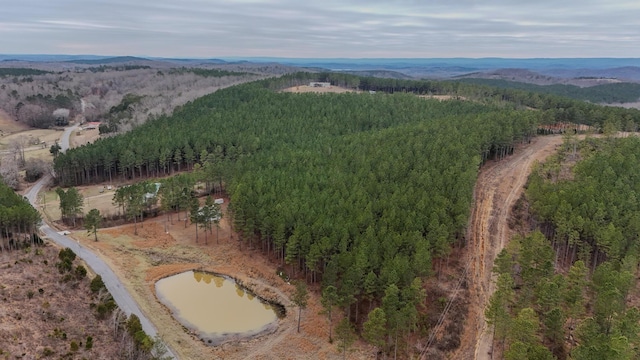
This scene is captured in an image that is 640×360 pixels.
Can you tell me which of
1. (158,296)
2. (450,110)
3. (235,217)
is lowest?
(158,296)

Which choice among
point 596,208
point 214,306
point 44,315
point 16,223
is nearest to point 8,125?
point 16,223

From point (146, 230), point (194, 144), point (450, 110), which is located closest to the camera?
point (146, 230)

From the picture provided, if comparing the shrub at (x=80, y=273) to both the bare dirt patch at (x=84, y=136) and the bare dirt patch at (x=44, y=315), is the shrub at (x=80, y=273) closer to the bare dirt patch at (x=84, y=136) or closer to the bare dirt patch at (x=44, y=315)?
the bare dirt patch at (x=44, y=315)

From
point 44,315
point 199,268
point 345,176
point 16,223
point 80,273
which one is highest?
point 345,176

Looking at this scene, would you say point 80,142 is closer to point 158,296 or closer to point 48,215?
point 48,215

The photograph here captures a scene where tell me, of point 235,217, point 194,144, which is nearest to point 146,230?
point 235,217

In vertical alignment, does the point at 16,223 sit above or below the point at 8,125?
below

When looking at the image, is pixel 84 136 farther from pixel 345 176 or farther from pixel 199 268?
pixel 345 176
